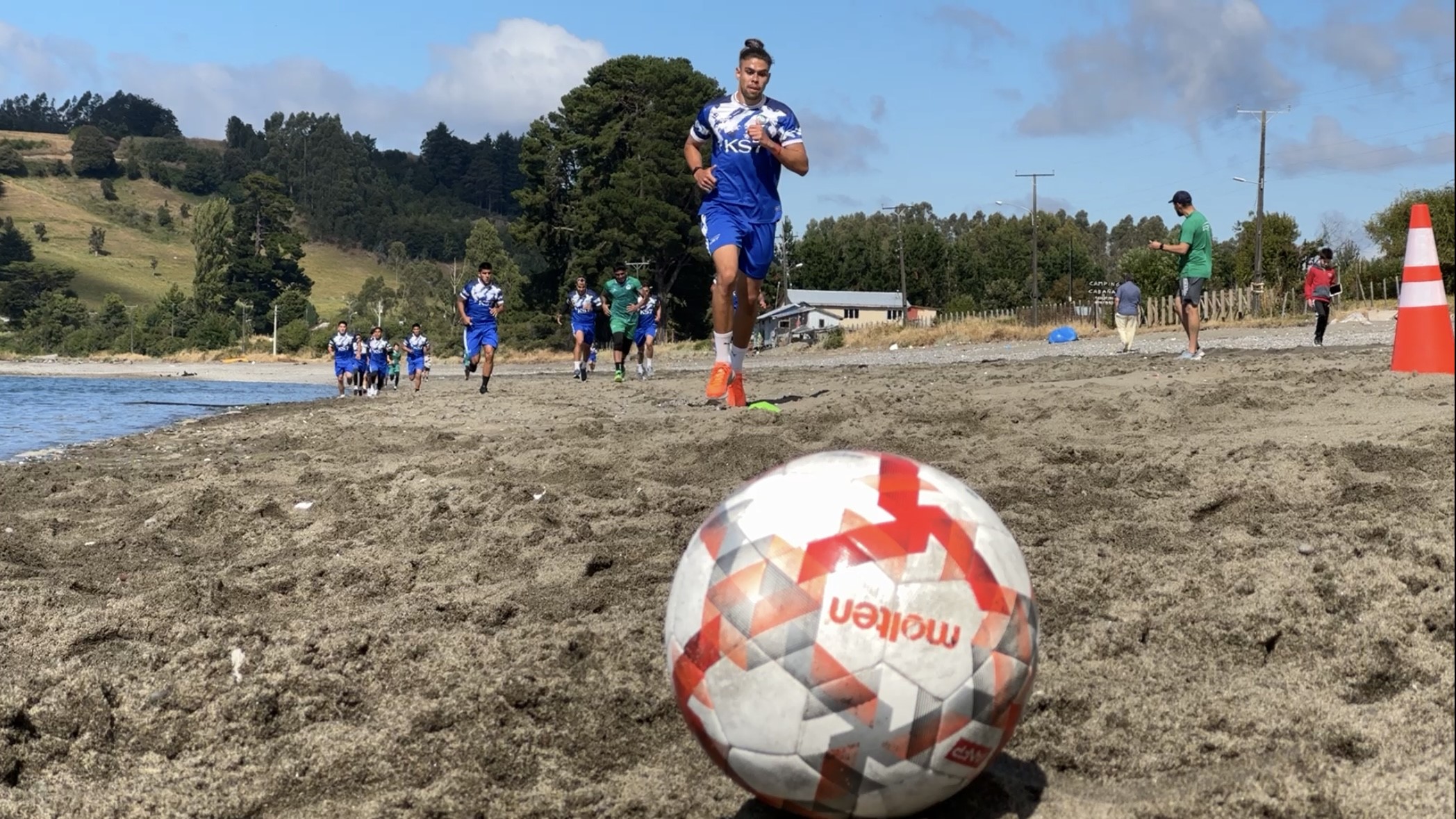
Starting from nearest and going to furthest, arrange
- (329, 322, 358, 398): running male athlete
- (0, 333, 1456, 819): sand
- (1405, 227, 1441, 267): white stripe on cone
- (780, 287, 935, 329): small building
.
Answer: (0, 333, 1456, 819): sand < (1405, 227, 1441, 267): white stripe on cone < (329, 322, 358, 398): running male athlete < (780, 287, 935, 329): small building

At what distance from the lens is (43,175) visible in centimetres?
17625

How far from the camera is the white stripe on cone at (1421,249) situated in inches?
212

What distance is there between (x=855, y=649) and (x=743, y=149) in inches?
254

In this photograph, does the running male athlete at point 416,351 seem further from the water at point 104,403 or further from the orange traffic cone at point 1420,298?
the orange traffic cone at point 1420,298

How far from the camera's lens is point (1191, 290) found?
49.4 ft

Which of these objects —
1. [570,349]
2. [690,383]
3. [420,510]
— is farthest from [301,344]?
[420,510]

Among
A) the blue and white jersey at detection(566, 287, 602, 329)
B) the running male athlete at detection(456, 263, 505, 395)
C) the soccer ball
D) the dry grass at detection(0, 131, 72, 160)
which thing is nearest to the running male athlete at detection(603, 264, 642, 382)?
the blue and white jersey at detection(566, 287, 602, 329)

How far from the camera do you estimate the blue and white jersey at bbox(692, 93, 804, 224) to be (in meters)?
9.02

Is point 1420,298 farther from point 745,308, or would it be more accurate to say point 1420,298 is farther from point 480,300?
point 480,300

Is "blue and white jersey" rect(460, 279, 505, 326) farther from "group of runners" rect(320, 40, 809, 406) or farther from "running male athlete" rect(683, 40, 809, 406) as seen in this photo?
"running male athlete" rect(683, 40, 809, 406)

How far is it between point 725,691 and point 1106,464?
166 inches

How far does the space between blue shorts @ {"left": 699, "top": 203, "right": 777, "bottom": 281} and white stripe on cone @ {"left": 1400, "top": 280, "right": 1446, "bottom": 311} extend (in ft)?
14.8

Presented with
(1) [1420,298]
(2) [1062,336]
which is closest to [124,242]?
(2) [1062,336]

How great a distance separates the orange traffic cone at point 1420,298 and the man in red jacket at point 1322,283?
1493 centimetres
